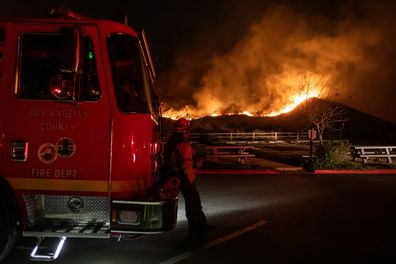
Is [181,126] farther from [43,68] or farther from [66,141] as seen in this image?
[43,68]

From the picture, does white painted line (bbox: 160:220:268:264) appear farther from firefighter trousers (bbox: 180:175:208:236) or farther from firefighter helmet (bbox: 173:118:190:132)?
firefighter helmet (bbox: 173:118:190:132)

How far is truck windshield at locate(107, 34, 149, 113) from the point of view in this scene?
14.7 ft

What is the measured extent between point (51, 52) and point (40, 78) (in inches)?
11.3

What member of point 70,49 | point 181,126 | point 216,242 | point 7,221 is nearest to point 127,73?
point 70,49

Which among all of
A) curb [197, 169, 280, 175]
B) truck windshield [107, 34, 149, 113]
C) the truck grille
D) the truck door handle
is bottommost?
curb [197, 169, 280, 175]

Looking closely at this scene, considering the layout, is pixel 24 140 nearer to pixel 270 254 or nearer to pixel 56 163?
pixel 56 163

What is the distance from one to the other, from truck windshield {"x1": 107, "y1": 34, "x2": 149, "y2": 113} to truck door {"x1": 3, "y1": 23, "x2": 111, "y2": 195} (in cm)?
14

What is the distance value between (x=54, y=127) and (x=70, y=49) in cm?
86

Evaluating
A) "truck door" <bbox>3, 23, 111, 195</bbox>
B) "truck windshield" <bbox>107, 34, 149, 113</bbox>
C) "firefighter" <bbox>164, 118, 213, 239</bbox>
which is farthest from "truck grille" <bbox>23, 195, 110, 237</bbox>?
"firefighter" <bbox>164, 118, 213, 239</bbox>

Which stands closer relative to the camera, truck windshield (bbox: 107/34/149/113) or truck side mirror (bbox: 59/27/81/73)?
truck side mirror (bbox: 59/27/81/73)

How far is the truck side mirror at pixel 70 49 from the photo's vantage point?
157 inches

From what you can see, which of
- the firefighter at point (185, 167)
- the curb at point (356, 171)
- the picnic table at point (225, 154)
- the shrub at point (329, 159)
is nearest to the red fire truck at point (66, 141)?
the firefighter at point (185, 167)

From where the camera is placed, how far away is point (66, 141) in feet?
14.7

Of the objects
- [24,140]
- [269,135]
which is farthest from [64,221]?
[269,135]
